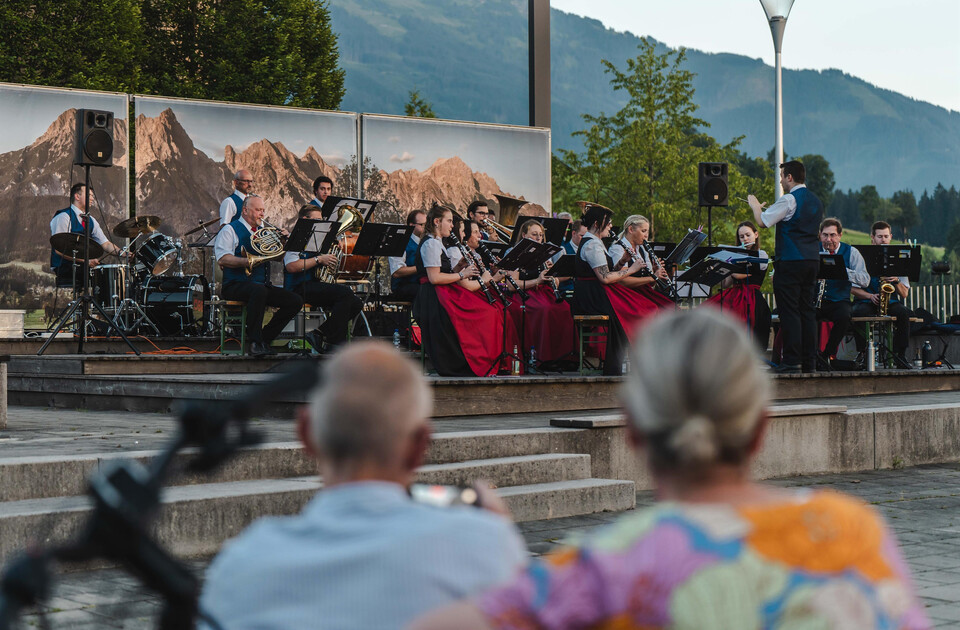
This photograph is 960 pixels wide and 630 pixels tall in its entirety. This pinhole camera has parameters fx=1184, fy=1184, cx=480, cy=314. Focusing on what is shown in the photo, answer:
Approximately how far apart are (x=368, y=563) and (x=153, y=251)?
51.9ft

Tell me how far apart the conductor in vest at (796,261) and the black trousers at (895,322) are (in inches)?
68.8

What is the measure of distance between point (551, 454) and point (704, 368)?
20.2 feet

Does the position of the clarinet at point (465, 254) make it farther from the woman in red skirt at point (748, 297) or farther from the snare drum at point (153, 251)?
the snare drum at point (153, 251)

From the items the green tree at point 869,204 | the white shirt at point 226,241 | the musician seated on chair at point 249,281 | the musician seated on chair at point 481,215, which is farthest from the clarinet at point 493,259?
the green tree at point 869,204

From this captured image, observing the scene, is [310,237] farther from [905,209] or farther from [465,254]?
[905,209]

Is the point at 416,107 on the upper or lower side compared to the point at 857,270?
upper

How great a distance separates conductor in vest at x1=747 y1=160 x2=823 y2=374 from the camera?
11.5m

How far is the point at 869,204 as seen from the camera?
97.4 m

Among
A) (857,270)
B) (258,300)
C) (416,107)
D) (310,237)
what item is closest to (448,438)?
(310,237)

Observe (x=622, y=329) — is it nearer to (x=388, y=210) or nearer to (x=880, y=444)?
(x=880, y=444)

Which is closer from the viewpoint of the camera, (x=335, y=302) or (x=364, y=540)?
(x=364, y=540)

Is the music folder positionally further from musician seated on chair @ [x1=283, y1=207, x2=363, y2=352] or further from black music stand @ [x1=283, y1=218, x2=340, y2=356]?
musician seated on chair @ [x1=283, y1=207, x2=363, y2=352]

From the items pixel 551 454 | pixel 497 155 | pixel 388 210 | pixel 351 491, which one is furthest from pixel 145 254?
pixel 351 491

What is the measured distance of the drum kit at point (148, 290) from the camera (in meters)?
16.1
